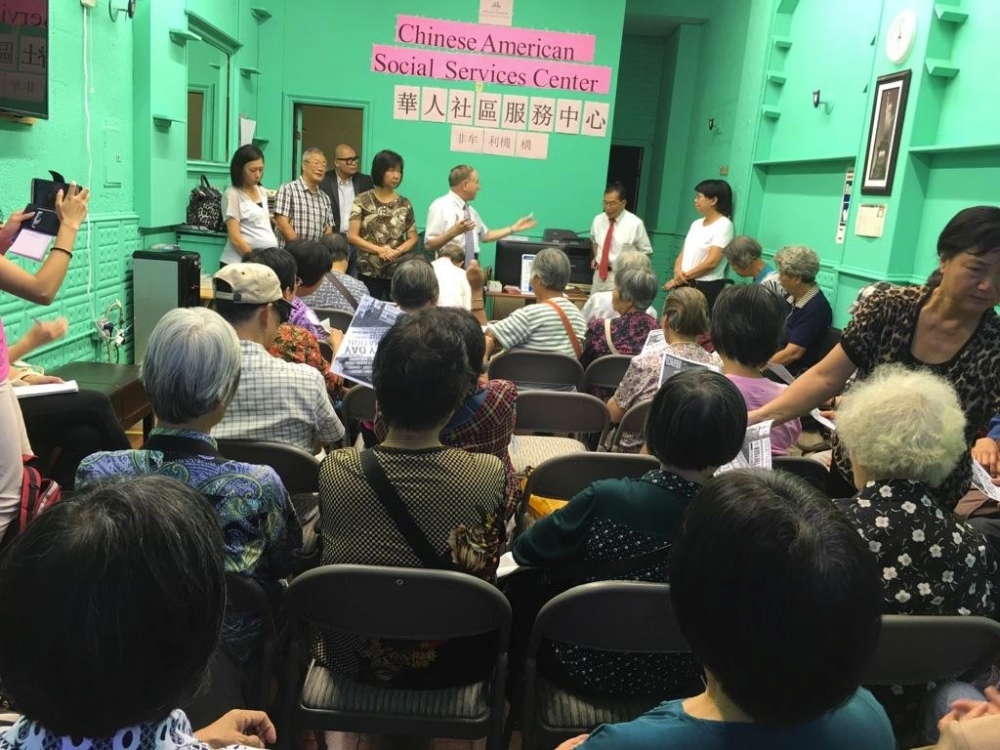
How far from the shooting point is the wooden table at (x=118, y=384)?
332 cm

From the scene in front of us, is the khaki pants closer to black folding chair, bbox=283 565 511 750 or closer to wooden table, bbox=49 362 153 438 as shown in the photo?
black folding chair, bbox=283 565 511 750

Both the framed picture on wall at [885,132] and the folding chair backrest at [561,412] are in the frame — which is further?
the framed picture on wall at [885,132]

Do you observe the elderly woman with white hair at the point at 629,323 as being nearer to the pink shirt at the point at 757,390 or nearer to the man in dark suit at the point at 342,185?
the pink shirt at the point at 757,390

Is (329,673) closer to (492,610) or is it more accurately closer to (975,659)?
(492,610)

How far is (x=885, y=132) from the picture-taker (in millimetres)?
4480

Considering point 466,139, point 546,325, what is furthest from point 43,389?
point 466,139

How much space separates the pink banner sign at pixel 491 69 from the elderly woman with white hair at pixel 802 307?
138 inches

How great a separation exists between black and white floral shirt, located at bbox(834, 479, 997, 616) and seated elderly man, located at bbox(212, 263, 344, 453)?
141 cm

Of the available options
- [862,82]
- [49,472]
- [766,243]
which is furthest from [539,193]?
[49,472]

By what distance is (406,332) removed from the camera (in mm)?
1783

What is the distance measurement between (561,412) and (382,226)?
3296 mm

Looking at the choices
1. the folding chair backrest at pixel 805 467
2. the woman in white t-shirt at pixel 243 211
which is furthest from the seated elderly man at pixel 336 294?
the folding chair backrest at pixel 805 467

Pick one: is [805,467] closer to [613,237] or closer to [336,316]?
[336,316]

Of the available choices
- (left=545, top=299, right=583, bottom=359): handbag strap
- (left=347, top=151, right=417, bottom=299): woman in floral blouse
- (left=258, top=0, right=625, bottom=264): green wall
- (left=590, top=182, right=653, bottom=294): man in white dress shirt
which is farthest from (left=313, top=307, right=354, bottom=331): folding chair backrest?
(left=258, top=0, right=625, bottom=264): green wall
